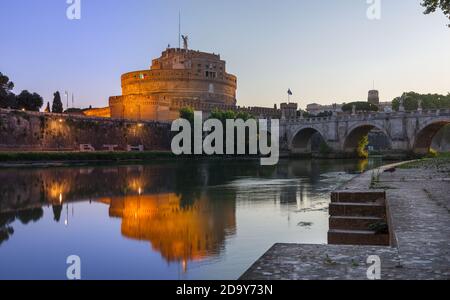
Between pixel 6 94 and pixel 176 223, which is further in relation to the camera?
pixel 6 94

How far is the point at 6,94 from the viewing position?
5859 cm

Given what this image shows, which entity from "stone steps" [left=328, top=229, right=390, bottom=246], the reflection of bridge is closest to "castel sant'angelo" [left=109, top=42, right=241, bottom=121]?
the reflection of bridge

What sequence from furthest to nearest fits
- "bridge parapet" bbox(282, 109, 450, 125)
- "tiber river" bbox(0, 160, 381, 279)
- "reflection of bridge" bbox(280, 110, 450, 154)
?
1. "reflection of bridge" bbox(280, 110, 450, 154)
2. "bridge parapet" bbox(282, 109, 450, 125)
3. "tiber river" bbox(0, 160, 381, 279)

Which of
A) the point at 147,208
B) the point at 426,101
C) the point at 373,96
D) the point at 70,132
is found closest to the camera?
the point at 147,208

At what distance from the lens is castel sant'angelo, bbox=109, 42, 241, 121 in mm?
79000

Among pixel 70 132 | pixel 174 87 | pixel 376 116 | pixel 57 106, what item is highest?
pixel 174 87

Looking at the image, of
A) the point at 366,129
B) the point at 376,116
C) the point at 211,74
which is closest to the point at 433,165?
the point at 376,116

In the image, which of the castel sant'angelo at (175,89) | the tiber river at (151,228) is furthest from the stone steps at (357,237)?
the castel sant'angelo at (175,89)

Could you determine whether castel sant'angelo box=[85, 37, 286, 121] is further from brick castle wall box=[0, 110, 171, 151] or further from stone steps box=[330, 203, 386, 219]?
stone steps box=[330, 203, 386, 219]

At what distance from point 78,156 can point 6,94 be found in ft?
53.1

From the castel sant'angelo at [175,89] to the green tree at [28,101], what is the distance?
56.3 feet

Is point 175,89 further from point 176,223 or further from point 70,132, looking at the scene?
point 176,223

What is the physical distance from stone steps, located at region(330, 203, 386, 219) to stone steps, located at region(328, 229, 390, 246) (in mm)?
895
